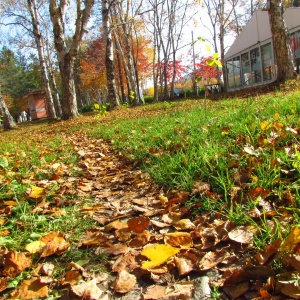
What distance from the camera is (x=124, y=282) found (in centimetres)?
121

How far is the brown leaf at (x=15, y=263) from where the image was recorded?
4.34 ft

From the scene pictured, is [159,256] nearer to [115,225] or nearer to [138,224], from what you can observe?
[138,224]

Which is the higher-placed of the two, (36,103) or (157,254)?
(36,103)

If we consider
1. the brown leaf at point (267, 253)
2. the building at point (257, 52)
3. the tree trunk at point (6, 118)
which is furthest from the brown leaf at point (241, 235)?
the building at point (257, 52)

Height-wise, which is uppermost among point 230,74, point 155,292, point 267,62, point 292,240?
point 230,74

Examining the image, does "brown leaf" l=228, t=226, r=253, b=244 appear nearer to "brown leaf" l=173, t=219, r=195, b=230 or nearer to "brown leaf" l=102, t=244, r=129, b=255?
"brown leaf" l=173, t=219, r=195, b=230

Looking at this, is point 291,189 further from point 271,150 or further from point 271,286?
point 271,286

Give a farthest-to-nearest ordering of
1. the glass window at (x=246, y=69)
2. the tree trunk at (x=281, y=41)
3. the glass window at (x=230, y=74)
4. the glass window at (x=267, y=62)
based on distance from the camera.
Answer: the glass window at (x=230, y=74), the glass window at (x=246, y=69), the glass window at (x=267, y=62), the tree trunk at (x=281, y=41)

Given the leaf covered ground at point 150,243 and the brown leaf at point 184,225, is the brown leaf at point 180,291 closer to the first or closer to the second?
the leaf covered ground at point 150,243

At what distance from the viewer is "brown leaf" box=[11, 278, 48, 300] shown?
3.84ft

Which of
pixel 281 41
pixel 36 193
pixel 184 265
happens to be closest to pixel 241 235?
pixel 184 265

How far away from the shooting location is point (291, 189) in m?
1.69

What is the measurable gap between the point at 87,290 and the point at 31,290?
240 mm

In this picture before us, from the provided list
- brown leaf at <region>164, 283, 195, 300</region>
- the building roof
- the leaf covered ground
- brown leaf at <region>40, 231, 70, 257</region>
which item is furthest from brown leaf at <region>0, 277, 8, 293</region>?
the building roof
